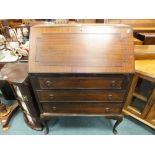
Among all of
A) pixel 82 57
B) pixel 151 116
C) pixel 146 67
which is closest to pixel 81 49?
pixel 82 57

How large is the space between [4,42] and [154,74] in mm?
1778

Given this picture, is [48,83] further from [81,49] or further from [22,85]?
[81,49]

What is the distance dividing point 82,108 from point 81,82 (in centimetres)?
37

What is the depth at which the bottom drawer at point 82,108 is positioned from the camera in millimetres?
1354

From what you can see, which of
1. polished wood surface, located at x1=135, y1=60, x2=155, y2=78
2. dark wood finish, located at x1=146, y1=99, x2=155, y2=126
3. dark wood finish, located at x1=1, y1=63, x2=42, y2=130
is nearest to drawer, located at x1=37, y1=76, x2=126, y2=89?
dark wood finish, located at x1=1, y1=63, x2=42, y2=130

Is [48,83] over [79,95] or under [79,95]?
over

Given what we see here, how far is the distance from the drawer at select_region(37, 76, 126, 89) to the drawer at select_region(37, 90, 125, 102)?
66mm

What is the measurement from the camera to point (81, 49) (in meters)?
1.09

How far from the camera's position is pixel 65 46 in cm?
110

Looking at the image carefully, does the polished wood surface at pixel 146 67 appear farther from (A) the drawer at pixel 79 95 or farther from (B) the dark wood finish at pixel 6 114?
(B) the dark wood finish at pixel 6 114

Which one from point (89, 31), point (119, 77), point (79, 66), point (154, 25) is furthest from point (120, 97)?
point (154, 25)

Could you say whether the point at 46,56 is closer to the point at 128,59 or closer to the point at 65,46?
the point at 65,46
